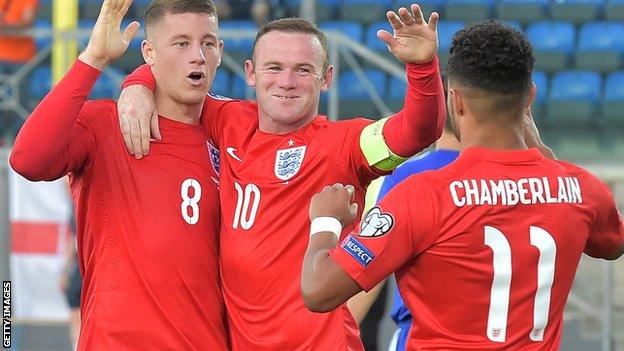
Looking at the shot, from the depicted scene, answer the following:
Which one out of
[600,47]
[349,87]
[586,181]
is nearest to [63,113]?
[586,181]

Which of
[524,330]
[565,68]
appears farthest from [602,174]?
[524,330]

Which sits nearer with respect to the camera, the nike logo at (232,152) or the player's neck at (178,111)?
the nike logo at (232,152)

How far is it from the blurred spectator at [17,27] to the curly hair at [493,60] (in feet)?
26.1

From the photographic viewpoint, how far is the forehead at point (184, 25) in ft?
13.7

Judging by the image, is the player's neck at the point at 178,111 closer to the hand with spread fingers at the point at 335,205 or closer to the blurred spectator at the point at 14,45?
the hand with spread fingers at the point at 335,205

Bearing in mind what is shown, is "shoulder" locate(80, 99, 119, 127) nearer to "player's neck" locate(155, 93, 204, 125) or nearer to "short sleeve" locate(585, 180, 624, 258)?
"player's neck" locate(155, 93, 204, 125)

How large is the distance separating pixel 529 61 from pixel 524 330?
2.43ft

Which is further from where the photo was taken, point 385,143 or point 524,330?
point 385,143

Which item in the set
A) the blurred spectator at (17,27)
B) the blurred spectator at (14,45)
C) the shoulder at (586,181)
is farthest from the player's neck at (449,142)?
the blurred spectator at (17,27)

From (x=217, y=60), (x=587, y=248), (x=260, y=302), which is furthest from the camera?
(x=217, y=60)

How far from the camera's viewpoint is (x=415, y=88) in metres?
3.65

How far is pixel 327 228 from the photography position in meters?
3.35

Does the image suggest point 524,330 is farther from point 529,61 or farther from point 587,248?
point 529,61

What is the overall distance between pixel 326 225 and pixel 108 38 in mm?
1062
